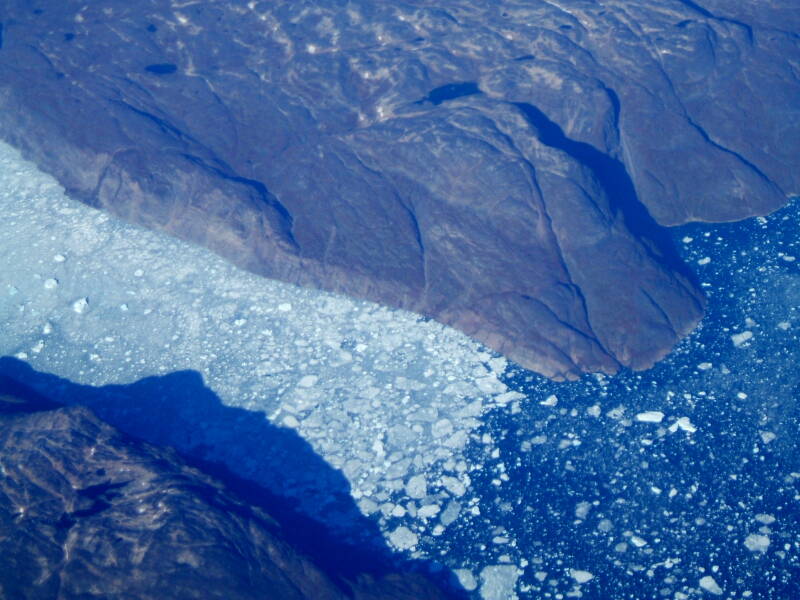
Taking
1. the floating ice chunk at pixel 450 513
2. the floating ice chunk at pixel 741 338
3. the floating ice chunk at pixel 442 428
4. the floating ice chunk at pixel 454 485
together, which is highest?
the floating ice chunk at pixel 741 338

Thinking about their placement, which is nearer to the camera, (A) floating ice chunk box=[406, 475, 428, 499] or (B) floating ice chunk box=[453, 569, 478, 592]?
(B) floating ice chunk box=[453, 569, 478, 592]

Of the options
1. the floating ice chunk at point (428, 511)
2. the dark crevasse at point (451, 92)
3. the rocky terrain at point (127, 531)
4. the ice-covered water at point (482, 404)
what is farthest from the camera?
the dark crevasse at point (451, 92)

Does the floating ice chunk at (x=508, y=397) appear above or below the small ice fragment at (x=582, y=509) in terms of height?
above

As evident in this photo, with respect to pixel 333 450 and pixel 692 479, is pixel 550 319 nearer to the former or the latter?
pixel 692 479

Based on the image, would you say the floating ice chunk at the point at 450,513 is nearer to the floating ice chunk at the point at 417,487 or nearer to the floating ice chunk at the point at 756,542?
the floating ice chunk at the point at 417,487

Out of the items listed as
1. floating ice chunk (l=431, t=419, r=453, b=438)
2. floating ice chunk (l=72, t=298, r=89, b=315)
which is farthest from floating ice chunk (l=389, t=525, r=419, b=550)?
floating ice chunk (l=72, t=298, r=89, b=315)

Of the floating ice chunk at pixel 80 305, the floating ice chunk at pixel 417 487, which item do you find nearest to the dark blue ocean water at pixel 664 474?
the floating ice chunk at pixel 417 487

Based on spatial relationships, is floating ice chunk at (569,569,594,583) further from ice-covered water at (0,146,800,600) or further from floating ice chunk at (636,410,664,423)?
floating ice chunk at (636,410,664,423)
